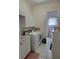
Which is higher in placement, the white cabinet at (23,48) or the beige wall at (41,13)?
the beige wall at (41,13)

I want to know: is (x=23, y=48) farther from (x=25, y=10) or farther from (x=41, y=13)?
(x=41, y=13)

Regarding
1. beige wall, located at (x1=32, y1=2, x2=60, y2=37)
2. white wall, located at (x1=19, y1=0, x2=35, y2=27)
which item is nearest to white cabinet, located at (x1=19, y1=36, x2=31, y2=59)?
white wall, located at (x1=19, y1=0, x2=35, y2=27)

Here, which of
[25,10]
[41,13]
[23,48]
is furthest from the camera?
[41,13]

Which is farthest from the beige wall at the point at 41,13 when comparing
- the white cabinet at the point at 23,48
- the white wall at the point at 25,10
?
the white cabinet at the point at 23,48

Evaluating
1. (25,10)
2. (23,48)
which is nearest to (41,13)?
(25,10)

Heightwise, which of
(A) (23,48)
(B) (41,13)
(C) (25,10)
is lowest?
(A) (23,48)

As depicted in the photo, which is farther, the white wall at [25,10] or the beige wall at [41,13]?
the beige wall at [41,13]

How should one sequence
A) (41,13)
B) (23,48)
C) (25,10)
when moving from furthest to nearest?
(41,13) → (25,10) → (23,48)

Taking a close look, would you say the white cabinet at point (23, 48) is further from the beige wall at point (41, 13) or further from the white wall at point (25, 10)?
the beige wall at point (41, 13)
